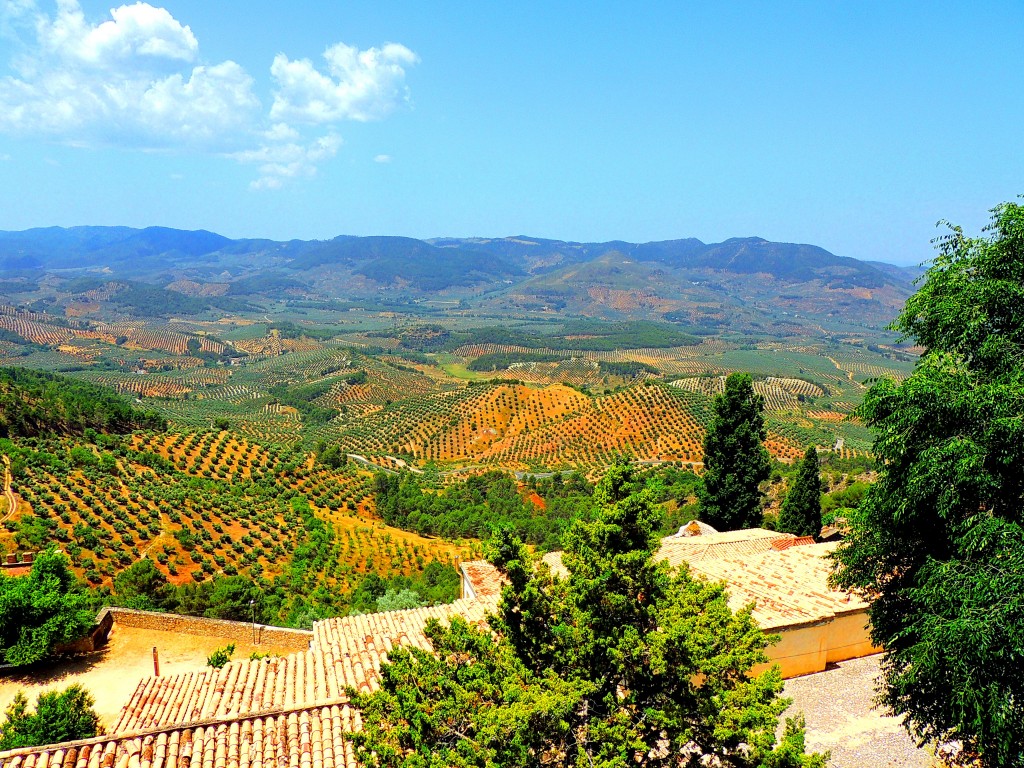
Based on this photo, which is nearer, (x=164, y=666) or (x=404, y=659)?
(x=404, y=659)

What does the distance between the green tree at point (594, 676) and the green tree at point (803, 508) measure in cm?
2333

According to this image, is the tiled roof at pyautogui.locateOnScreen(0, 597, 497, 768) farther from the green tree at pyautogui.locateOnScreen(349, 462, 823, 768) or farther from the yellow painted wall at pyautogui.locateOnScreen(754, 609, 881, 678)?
the yellow painted wall at pyautogui.locateOnScreen(754, 609, 881, 678)

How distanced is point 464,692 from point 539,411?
74.6 metres

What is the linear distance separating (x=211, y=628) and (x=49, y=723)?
714cm

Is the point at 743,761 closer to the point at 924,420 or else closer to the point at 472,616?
the point at 924,420

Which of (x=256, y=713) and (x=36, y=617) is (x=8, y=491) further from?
(x=256, y=713)

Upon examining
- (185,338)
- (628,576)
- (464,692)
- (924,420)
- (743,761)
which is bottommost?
(185,338)

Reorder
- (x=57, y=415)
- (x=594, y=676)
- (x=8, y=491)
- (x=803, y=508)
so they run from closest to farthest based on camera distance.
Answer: (x=594, y=676) → (x=8, y=491) → (x=803, y=508) → (x=57, y=415)

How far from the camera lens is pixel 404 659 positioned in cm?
752

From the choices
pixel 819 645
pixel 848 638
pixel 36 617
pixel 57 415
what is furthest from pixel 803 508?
pixel 57 415

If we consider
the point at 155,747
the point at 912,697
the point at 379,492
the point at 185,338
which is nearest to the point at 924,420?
the point at 912,697

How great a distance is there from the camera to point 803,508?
29.3m

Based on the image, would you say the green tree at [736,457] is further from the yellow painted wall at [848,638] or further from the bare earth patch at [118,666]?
the bare earth patch at [118,666]

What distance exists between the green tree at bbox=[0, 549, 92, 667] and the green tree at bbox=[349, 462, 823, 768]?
11207 mm
